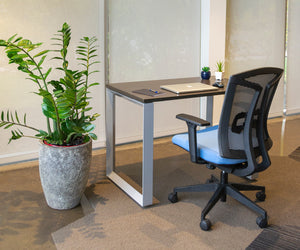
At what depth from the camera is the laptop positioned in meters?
3.17

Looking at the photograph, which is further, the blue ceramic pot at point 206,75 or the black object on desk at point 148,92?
the blue ceramic pot at point 206,75

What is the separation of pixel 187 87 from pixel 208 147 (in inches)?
26.4

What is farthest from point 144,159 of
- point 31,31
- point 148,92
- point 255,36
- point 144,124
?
point 255,36

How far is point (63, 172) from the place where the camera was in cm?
292

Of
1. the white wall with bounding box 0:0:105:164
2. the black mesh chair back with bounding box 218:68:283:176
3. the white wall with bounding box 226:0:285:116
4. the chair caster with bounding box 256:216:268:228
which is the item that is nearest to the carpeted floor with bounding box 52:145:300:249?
the chair caster with bounding box 256:216:268:228

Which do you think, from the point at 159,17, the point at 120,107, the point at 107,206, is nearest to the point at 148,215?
the point at 107,206

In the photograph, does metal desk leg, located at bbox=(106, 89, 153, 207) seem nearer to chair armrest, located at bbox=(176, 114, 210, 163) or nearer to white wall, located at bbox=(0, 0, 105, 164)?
chair armrest, located at bbox=(176, 114, 210, 163)

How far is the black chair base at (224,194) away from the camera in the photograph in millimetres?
2795

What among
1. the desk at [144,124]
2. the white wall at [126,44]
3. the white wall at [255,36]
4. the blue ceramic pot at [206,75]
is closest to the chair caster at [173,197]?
the desk at [144,124]

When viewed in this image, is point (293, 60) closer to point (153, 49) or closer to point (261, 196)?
point (153, 49)

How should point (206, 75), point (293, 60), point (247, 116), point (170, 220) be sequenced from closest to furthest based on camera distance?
point (247, 116) < point (170, 220) < point (206, 75) < point (293, 60)

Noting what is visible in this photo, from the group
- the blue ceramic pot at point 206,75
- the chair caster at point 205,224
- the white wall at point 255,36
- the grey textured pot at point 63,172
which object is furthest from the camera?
the white wall at point 255,36

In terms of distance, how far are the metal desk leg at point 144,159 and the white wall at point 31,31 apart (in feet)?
3.00

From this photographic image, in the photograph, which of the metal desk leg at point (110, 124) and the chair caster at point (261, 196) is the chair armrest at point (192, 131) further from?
the metal desk leg at point (110, 124)
